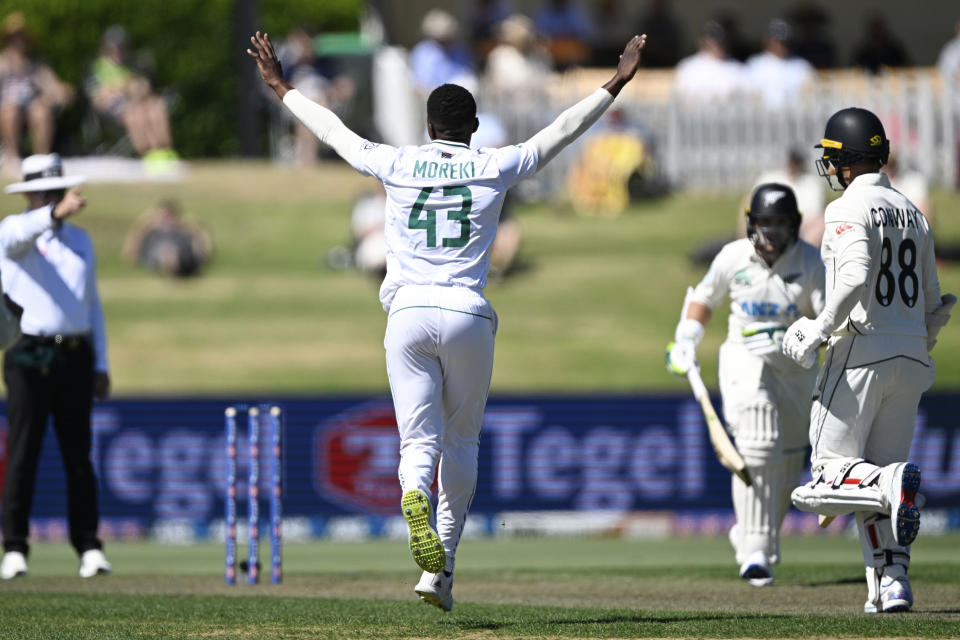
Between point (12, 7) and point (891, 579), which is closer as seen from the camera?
point (891, 579)

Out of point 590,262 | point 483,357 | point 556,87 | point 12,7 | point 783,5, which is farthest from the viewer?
point 12,7

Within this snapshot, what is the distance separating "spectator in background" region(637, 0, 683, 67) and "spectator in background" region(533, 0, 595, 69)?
2.97 ft

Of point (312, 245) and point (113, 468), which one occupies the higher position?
point (312, 245)

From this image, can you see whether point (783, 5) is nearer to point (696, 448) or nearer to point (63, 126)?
point (63, 126)

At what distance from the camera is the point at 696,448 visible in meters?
14.6

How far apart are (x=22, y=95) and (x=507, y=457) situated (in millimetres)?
9908

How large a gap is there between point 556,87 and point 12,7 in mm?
13404

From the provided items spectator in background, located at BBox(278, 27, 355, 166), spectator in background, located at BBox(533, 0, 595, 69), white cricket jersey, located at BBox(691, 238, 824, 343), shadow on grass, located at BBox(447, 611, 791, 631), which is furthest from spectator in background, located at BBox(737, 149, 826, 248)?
shadow on grass, located at BBox(447, 611, 791, 631)

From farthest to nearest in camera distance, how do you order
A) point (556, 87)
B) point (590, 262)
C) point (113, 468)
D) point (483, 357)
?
point (556, 87) → point (590, 262) → point (113, 468) → point (483, 357)

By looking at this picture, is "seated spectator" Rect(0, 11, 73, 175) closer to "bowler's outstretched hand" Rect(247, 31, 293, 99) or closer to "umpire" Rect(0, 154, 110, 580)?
"umpire" Rect(0, 154, 110, 580)

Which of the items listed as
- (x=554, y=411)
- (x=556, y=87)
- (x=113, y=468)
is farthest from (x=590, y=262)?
(x=113, y=468)

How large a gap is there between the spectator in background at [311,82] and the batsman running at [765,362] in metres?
14.2

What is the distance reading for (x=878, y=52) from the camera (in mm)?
23391

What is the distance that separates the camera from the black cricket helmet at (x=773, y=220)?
9.54 meters
